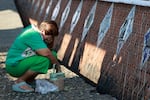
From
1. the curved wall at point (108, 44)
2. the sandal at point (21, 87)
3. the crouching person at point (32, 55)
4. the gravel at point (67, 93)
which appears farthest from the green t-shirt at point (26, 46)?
the curved wall at point (108, 44)

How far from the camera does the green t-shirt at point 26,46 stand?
6434 mm

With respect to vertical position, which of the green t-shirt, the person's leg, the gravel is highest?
the green t-shirt

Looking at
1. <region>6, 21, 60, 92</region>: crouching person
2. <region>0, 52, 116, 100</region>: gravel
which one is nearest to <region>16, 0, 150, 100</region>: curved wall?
<region>0, 52, 116, 100</region>: gravel

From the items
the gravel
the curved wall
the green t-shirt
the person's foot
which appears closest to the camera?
the curved wall

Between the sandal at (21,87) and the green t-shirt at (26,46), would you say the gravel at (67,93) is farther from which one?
the green t-shirt at (26,46)

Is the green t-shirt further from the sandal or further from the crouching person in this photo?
the sandal

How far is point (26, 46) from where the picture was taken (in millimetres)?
6555

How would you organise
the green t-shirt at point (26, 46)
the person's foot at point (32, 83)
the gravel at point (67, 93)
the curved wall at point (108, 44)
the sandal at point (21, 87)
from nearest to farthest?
the curved wall at point (108, 44), the gravel at point (67, 93), the green t-shirt at point (26, 46), the sandal at point (21, 87), the person's foot at point (32, 83)

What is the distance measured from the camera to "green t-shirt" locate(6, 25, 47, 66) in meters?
6.43

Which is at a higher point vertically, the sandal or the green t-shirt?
the green t-shirt

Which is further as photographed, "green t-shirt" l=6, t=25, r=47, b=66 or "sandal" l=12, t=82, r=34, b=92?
"sandal" l=12, t=82, r=34, b=92

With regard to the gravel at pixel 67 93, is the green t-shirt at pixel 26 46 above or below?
above

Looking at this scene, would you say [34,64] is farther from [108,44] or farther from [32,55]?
[108,44]

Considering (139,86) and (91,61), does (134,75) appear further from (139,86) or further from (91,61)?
(91,61)
